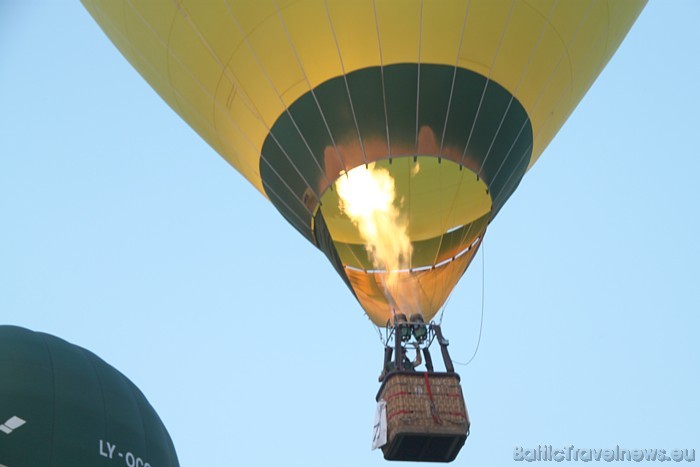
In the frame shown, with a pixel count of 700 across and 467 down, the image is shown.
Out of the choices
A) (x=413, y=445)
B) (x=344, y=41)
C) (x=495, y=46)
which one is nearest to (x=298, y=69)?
(x=344, y=41)

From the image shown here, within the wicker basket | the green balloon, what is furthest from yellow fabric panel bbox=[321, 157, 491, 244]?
the green balloon

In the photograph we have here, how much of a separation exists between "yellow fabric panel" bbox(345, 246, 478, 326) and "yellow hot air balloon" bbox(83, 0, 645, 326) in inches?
0.5

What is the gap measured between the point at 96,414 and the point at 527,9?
5.19m

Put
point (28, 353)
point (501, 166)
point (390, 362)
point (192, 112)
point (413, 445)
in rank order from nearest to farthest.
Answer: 1. point (413, 445)
2. point (390, 362)
3. point (501, 166)
4. point (192, 112)
5. point (28, 353)

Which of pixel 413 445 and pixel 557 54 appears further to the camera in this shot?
pixel 557 54

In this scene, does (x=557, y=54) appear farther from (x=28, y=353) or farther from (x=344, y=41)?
(x=28, y=353)

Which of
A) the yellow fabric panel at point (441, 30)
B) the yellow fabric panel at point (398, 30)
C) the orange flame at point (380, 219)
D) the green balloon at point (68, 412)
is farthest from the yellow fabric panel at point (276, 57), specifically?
the green balloon at point (68, 412)

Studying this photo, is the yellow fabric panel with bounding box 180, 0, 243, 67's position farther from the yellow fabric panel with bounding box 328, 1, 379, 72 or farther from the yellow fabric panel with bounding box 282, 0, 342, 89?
the yellow fabric panel with bounding box 328, 1, 379, 72

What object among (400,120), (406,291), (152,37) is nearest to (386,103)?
(400,120)

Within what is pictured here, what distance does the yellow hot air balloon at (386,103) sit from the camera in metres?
7.69

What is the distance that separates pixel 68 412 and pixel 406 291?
3313mm

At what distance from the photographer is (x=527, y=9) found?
786 centimetres

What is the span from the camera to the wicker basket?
23.3 ft

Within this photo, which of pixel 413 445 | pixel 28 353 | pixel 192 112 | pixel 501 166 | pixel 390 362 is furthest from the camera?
pixel 28 353
